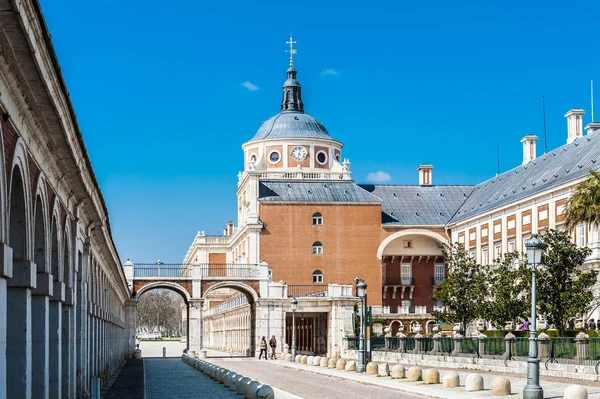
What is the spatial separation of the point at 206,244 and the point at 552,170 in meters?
51.9

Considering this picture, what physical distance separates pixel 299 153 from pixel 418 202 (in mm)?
13079

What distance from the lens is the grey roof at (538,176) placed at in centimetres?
→ 7025

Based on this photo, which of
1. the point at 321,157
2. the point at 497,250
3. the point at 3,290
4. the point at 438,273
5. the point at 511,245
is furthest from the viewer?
the point at 321,157

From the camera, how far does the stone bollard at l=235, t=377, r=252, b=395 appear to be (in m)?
28.6

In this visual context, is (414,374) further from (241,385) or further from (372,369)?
(241,385)

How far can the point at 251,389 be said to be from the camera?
88.7 ft

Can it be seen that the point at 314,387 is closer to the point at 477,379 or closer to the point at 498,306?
the point at 477,379

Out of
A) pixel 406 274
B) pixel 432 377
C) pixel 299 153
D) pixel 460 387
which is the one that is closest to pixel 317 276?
pixel 406 274

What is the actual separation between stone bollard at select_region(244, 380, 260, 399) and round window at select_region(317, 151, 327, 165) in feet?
253

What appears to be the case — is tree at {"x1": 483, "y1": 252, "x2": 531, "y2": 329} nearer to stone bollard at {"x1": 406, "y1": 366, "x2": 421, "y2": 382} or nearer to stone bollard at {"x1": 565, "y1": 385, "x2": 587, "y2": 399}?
stone bollard at {"x1": 406, "y1": 366, "x2": 421, "y2": 382}

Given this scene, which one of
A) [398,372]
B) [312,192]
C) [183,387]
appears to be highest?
[312,192]

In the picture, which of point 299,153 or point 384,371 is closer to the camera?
point 384,371

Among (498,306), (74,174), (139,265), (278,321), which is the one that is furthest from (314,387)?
(139,265)

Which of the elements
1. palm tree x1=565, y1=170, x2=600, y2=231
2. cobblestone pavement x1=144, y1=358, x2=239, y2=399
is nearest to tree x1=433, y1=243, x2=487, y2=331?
palm tree x1=565, y1=170, x2=600, y2=231
